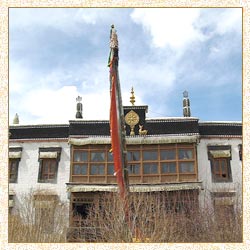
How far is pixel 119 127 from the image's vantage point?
1280 cm

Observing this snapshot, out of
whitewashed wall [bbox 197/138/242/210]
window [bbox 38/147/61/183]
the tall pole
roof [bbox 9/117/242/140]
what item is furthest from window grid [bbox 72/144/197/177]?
the tall pole

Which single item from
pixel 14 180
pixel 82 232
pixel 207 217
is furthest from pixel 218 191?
pixel 14 180

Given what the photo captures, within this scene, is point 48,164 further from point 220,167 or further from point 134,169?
point 220,167

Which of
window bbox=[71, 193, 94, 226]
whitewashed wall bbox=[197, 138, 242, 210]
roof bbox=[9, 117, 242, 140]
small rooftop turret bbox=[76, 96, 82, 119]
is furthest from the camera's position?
small rooftop turret bbox=[76, 96, 82, 119]

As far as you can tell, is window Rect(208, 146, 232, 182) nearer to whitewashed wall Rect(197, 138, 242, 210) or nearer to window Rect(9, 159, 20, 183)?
whitewashed wall Rect(197, 138, 242, 210)

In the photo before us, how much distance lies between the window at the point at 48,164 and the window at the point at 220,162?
613 cm

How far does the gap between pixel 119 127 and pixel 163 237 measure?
11.4ft

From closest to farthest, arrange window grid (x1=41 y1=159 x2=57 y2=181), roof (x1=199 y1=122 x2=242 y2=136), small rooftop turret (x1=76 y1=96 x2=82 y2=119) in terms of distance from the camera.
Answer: roof (x1=199 y1=122 x2=242 y2=136)
window grid (x1=41 y1=159 x2=57 y2=181)
small rooftop turret (x1=76 y1=96 x2=82 y2=119)

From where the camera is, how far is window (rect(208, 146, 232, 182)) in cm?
1720

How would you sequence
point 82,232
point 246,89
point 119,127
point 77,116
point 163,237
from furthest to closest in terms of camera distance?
1. point 77,116
2. point 82,232
3. point 119,127
4. point 163,237
5. point 246,89

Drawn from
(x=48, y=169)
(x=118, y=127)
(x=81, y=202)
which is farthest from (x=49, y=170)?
(x=118, y=127)

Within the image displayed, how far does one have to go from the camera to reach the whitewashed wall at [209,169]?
16678 mm

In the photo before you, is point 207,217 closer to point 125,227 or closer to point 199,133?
point 125,227

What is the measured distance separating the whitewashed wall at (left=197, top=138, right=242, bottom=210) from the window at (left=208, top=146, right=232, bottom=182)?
142mm
